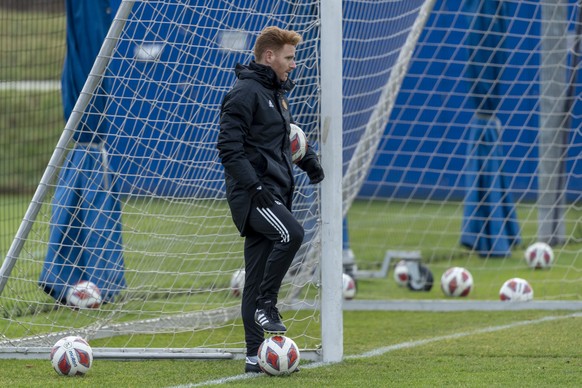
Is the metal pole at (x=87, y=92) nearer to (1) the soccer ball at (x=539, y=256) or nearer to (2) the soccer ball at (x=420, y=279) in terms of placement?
(2) the soccer ball at (x=420, y=279)

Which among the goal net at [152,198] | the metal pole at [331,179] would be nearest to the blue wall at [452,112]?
the goal net at [152,198]

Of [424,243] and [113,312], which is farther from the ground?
[113,312]

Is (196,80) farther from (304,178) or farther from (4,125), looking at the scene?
(4,125)

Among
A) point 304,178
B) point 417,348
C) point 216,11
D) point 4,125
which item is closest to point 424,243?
point 304,178

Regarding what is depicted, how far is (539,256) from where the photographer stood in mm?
11016

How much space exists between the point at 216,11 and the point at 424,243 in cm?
742

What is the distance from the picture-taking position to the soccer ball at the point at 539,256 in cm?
1101

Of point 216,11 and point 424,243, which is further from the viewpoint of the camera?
point 424,243

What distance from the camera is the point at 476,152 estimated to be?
12.2 m

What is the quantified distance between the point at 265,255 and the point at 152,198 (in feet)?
4.02

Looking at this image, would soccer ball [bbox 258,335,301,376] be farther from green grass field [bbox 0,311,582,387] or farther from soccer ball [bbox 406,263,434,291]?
soccer ball [bbox 406,263,434,291]

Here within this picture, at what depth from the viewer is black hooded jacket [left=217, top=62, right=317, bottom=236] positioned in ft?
19.2

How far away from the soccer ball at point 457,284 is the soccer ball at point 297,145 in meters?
3.83

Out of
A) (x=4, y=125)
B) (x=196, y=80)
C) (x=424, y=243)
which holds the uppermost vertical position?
(x=196, y=80)
